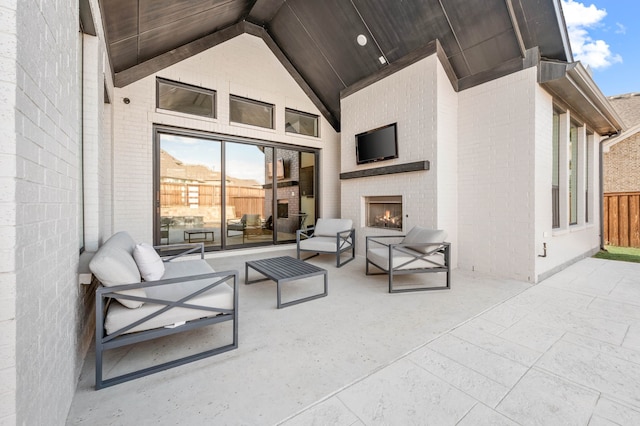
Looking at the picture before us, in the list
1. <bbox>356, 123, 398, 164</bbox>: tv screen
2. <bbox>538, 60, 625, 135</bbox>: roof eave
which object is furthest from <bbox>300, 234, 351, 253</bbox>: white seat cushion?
<bbox>538, 60, 625, 135</bbox>: roof eave

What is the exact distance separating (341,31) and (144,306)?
567cm

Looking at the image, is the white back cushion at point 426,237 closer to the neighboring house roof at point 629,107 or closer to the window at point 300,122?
the window at point 300,122

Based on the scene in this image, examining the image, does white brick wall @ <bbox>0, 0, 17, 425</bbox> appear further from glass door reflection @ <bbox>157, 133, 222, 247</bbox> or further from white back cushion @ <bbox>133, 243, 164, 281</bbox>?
glass door reflection @ <bbox>157, 133, 222, 247</bbox>

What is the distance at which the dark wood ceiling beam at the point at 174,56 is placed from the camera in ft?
15.4

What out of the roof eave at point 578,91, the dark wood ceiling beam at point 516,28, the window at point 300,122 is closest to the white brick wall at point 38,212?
the dark wood ceiling beam at point 516,28

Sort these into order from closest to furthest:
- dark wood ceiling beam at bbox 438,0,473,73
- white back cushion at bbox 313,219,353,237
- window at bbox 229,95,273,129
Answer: dark wood ceiling beam at bbox 438,0,473,73 < white back cushion at bbox 313,219,353,237 < window at bbox 229,95,273,129

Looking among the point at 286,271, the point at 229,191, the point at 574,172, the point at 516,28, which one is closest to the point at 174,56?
the point at 229,191

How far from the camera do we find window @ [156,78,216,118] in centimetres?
507

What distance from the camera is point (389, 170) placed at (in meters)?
5.14

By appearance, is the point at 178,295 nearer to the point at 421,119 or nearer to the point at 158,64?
the point at 421,119

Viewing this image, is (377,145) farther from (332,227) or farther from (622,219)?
(622,219)

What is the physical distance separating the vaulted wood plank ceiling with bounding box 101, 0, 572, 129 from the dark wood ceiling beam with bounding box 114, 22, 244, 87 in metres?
0.02

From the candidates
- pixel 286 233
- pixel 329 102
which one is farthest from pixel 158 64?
pixel 286 233

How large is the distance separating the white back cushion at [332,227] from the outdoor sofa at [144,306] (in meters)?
3.46
